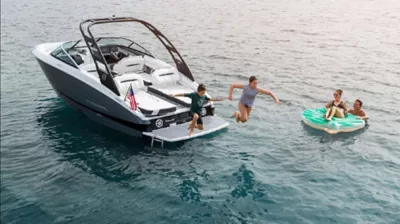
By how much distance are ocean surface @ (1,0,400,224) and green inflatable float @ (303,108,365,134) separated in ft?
1.00

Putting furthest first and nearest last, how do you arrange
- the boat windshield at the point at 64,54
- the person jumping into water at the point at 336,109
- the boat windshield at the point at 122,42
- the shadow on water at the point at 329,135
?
the boat windshield at the point at 122,42 → the boat windshield at the point at 64,54 → the person jumping into water at the point at 336,109 → the shadow on water at the point at 329,135

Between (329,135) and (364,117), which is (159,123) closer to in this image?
(329,135)

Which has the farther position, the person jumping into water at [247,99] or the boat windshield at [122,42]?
the boat windshield at [122,42]

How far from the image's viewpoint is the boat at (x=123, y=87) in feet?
53.3

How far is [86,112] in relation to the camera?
1831 centimetres

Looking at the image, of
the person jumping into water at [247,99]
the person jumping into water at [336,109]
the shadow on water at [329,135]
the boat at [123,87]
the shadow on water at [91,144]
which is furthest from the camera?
the person jumping into water at [336,109]

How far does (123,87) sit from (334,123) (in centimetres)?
850

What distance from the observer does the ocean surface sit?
1262 cm

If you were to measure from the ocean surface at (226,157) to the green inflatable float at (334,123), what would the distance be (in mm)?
305

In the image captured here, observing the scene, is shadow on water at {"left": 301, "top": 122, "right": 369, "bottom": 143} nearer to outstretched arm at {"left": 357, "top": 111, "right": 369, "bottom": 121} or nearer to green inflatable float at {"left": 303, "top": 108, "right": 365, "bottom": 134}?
green inflatable float at {"left": 303, "top": 108, "right": 365, "bottom": 134}

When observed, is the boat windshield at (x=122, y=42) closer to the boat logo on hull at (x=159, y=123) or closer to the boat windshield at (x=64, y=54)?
the boat windshield at (x=64, y=54)

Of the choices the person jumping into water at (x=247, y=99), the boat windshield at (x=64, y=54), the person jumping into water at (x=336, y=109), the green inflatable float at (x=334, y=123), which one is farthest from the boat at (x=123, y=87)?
the person jumping into water at (x=336, y=109)

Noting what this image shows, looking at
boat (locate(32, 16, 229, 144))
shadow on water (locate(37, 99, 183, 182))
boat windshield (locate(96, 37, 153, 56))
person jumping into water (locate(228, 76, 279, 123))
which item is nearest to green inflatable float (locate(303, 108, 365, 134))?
boat (locate(32, 16, 229, 144))

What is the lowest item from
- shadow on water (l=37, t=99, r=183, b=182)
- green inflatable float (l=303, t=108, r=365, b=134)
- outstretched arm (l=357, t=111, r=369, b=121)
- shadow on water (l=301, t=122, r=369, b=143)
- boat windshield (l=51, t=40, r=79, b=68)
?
shadow on water (l=37, t=99, r=183, b=182)
